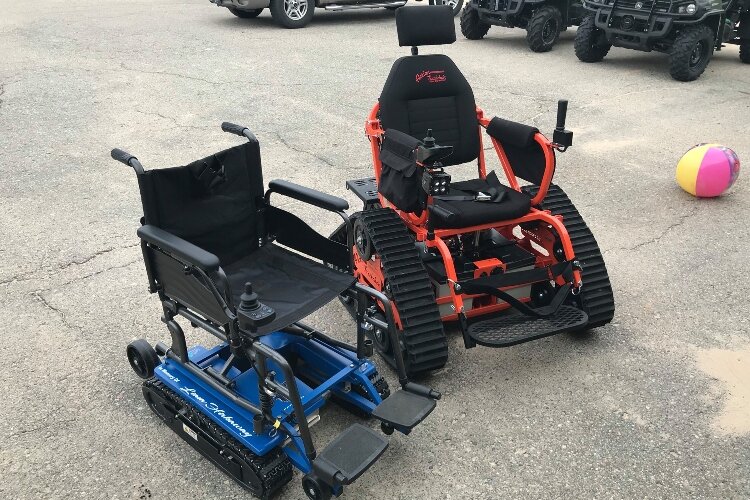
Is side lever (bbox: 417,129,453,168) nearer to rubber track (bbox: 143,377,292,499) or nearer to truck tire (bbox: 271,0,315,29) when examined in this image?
rubber track (bbox: 143,377,292,499)

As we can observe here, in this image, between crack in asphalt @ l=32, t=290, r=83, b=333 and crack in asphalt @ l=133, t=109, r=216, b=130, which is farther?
crack in asphalt @ l=133, t=109, r=216, b=130

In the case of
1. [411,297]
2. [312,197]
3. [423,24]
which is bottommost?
[411,297]

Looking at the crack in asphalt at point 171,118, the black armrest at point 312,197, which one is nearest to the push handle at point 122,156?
the black armrest at point 312,197

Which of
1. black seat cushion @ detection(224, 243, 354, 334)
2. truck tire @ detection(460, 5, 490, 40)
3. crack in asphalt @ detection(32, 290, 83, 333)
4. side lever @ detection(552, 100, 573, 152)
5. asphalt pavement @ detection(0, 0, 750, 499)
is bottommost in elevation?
crack in asphalt @ detection(32, 290, 83, 333)

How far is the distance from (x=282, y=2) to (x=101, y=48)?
10.2ft

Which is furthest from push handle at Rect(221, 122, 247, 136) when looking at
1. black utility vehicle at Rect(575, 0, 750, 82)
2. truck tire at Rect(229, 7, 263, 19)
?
truck tire at Rect(229, 7, 263, 19)

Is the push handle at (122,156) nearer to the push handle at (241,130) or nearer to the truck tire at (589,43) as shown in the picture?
the push handle at (241,130)

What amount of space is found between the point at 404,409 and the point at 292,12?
9.89 metres

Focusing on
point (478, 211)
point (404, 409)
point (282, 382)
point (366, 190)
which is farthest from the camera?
point (366, 190)

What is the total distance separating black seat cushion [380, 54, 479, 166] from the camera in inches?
158

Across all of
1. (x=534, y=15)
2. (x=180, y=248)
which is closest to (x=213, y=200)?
(x=180, y=248)

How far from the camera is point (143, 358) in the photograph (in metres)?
3.32

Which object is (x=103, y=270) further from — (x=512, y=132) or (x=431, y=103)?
(x=512, y=132)

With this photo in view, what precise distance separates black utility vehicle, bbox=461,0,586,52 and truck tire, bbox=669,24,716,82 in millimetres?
2139
